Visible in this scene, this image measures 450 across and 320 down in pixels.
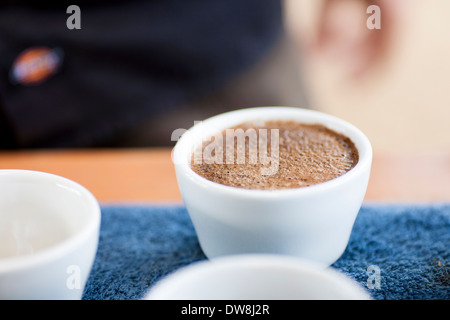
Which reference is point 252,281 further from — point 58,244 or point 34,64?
point 34,64

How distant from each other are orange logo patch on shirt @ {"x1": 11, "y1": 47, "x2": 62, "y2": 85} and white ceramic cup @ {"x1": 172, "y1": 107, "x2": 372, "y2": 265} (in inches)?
22.4

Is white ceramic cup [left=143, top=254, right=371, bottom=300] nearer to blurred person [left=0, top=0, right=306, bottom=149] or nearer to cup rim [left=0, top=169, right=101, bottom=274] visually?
cup rim [left=0, top=169, right=101, bottom=274]

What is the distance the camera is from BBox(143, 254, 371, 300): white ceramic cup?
383 mm

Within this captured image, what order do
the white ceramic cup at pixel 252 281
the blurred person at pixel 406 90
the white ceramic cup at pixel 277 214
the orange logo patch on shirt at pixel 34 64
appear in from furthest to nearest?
1. the blurred person at pixel 406 90
2. the orange logo patch on shirt at pixel 34 64
3. the white ceramic cup at pixel 277 214
4. the white ceramic cup at pixel 252 281

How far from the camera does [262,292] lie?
0.41 meters

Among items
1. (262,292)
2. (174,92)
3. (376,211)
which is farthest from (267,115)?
(174,92)

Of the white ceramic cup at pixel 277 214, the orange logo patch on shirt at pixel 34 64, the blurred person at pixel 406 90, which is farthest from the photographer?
the blurred person at pixel 406 90

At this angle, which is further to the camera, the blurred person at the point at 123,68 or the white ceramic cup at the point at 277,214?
the blurred person at the point at 123,68

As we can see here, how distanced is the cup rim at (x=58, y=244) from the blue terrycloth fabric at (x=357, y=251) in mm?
129

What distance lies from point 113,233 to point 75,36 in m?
0.52

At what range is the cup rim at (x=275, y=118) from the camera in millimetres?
490

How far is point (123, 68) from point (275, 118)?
525mm

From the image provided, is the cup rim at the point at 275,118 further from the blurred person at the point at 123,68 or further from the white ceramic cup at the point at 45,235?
the blurred person at the point at 123,68

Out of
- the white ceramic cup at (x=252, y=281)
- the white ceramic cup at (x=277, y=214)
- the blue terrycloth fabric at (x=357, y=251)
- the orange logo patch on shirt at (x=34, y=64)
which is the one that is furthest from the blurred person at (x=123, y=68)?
the white ceramic cup at (x=252, y=281)
